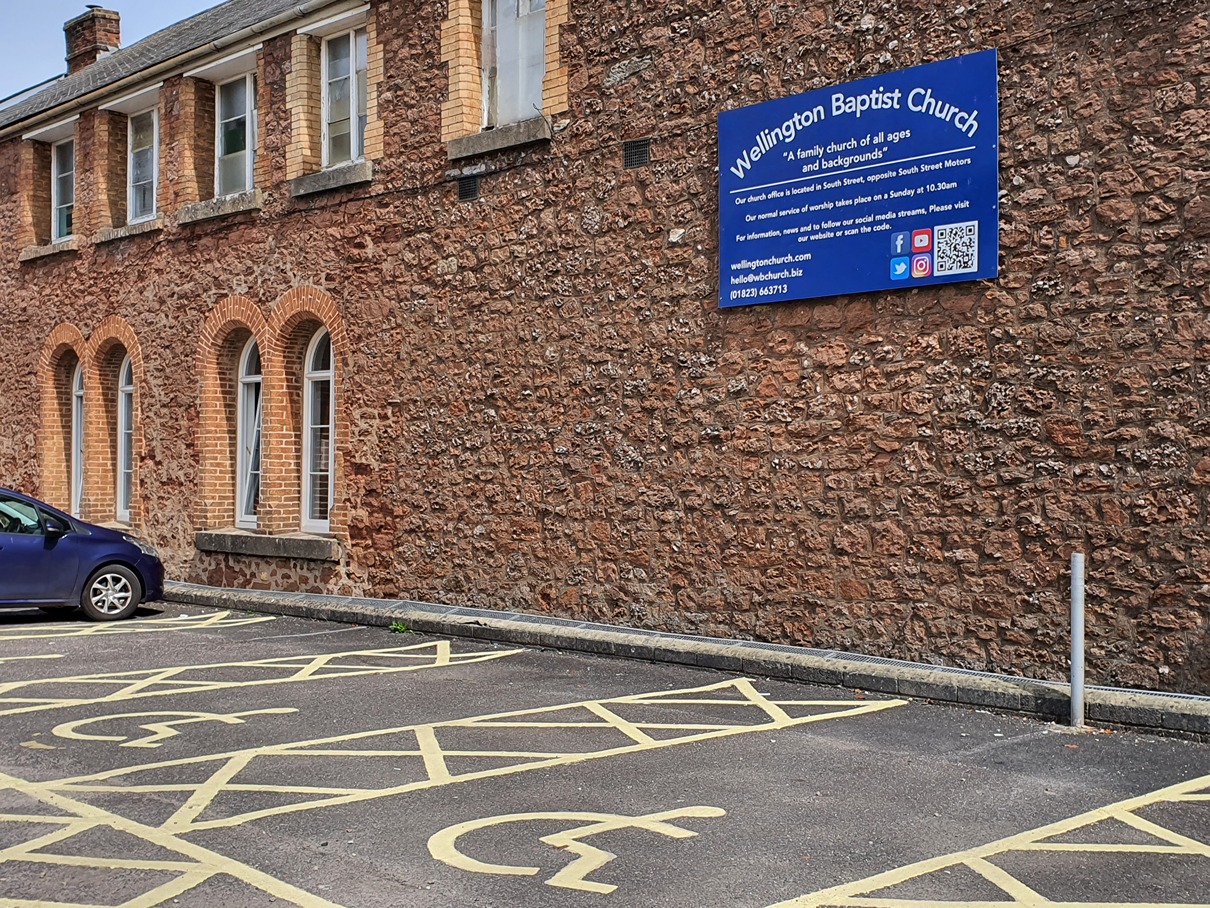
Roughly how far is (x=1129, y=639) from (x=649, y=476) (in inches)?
170

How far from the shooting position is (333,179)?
47.3ft

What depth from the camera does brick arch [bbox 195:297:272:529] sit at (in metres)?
16.0

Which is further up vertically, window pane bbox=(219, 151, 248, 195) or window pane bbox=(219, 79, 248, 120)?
window pane bbox=(219, 79, 248, 120)

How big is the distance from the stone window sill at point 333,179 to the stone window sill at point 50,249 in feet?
17.2

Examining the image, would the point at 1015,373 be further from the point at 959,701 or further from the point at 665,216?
the point at 665,216

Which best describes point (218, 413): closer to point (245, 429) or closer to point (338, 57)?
point (245, 429)

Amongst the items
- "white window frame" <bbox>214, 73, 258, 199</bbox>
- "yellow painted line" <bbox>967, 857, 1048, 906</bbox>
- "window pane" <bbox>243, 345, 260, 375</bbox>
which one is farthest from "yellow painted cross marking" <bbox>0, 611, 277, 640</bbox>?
"yellow painted line" <bbox>967, 857, 1048, 906</bbox>

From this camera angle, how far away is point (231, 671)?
32.7ft

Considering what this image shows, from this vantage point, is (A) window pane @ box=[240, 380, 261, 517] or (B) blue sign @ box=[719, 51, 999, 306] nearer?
(B) blue sign @ box=[719, 51, 999, 306]

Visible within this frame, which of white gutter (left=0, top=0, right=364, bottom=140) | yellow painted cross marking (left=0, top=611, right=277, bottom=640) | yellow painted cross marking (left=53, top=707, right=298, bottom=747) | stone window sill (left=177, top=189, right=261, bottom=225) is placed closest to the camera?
yellow painted cross marking (left=53, top=707, right=298, bottom=747)

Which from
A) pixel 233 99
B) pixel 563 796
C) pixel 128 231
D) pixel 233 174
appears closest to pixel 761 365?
pixel 563 796

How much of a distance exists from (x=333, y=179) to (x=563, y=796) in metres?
9.93

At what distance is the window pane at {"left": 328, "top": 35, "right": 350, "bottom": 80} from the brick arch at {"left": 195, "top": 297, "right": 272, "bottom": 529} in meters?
3.01

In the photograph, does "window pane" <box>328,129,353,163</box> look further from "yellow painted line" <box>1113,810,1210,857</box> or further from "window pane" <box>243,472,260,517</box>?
"yellow painted line" <box>1113,810,1210,857</box>
